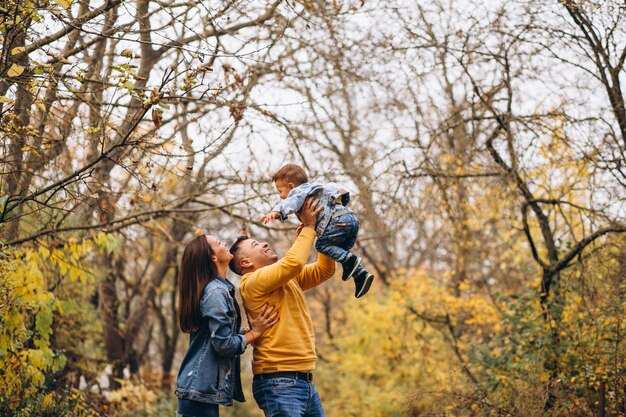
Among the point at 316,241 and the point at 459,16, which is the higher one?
the point at 459,16

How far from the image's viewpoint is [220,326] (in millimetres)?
3658

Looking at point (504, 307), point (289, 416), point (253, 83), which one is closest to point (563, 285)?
point (504, 307)

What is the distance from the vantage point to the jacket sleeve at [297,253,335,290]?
407 cm

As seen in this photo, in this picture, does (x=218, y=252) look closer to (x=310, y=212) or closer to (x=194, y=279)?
(x=194, y=279)

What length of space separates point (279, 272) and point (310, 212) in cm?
47

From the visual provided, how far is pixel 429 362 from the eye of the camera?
11156 millimetres

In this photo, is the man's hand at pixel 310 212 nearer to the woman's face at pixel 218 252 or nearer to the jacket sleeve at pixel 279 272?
the jacket sleeve at pixel 279 272

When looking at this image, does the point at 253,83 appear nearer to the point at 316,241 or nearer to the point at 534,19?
the point at 534,19

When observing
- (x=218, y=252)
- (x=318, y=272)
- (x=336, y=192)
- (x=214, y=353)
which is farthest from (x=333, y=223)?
(x=214, y=353)

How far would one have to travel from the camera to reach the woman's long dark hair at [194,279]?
380 cm

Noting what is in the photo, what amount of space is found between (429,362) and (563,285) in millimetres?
4337

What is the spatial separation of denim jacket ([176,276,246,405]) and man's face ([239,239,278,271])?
0.59ft

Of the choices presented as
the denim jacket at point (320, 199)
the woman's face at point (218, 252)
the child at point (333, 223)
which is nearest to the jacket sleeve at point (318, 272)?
the child at point (333, 223)

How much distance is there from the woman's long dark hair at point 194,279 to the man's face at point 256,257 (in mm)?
182
